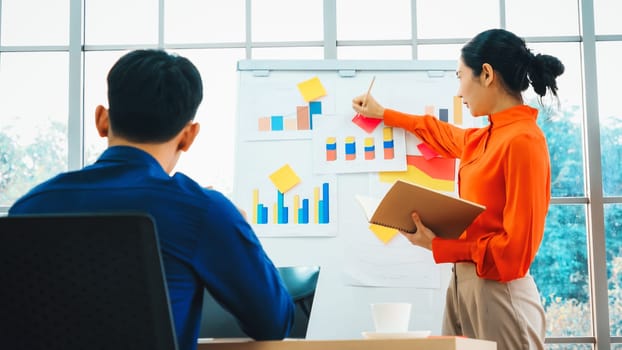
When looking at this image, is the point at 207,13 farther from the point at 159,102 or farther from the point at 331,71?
the point at 159,102

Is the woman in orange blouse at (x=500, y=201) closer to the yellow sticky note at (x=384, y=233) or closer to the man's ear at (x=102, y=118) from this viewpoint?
the yellow sticky note at (x=384, y=233)

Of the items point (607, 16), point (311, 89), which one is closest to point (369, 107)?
point (311, 89)

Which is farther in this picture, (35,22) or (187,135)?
(35,22)

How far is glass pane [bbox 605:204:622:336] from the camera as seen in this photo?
3.22 metres

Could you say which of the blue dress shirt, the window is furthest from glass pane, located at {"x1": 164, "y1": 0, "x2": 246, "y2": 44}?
the blue dress shirt

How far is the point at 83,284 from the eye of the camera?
3.17ft

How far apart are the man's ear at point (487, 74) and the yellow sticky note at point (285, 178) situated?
0.81 meters

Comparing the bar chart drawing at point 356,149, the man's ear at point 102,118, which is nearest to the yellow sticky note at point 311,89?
the bar chart drawing at point 356,149

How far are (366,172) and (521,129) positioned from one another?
71cm

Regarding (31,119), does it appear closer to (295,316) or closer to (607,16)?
(295,316)

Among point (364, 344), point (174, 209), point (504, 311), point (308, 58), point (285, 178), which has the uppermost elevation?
point (308, 58)

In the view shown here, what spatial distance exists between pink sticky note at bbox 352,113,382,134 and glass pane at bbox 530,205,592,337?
2.86 ft

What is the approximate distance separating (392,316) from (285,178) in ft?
5.08

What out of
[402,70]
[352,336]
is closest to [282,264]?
[352,336]
